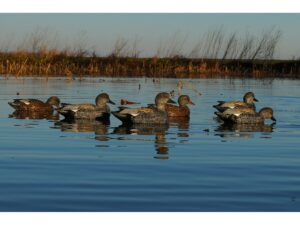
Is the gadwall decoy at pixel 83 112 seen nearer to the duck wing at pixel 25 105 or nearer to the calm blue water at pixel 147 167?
the calm blue water at pixel 147 167

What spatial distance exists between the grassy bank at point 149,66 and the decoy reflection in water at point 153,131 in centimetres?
2497

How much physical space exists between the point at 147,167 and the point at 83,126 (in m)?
6.22

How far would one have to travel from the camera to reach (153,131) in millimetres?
14961

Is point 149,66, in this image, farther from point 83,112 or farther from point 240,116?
point 240,116

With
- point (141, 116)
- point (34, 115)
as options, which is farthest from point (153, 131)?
point (34, 115)

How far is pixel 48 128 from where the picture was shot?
49.9 ft

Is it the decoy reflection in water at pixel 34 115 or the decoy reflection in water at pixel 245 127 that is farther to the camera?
the decoy reflection in water at pixel 34 115

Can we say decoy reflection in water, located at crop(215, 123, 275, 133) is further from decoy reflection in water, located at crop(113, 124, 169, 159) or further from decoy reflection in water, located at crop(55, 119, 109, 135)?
decoy reflection in water, located at crop(55, 119, 109, 135)

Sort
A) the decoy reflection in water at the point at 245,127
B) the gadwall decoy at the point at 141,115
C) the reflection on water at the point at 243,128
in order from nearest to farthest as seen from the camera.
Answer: the reflection on water at the point at 243,128 → the decoy reflection in water at the point at 245,127 → the gadwall decoy at the point at 141,115

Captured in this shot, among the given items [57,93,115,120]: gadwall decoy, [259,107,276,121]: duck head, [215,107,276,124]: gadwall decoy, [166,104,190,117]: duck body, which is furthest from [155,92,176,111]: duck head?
[259,107,276,121]: duck head

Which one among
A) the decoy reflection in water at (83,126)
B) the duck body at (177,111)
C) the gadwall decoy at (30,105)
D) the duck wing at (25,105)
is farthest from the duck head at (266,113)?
the duck wing at (25,105)

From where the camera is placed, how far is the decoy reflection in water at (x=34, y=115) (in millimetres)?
17987

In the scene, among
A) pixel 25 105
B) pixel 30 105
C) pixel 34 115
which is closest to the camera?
pixel 34 115

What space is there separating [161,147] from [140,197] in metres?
4.31
